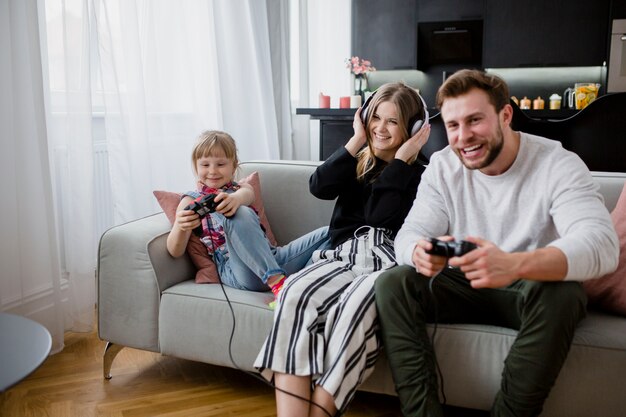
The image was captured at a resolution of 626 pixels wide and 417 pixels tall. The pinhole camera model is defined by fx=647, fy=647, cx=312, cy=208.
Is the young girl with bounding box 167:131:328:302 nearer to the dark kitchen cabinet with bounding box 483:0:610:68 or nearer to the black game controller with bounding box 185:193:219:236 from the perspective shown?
the black game controller with bounding box 185:193:219:236

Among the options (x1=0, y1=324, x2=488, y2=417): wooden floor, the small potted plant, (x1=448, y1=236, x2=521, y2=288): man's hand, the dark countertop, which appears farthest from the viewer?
the small potted plant

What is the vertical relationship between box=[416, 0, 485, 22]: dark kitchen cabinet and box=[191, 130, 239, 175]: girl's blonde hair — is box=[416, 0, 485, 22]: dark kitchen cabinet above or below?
above

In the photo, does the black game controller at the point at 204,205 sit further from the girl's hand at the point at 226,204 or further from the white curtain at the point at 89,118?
the white curtain at the point at 89,118

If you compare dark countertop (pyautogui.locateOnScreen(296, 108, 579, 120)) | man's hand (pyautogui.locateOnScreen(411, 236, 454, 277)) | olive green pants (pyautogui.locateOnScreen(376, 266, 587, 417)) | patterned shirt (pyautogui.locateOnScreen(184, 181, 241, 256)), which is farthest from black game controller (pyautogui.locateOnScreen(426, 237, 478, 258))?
dark countertop (pyautogui.locateOnScreen(296, 108, 579, 120))

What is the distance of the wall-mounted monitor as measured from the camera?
4.89m

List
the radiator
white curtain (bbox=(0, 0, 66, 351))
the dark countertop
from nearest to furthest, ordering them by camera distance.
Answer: white curtain (bbox=(0, 0, 66, 351))
the radiator
the dark countertop

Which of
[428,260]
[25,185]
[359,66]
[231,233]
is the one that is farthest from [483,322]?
[359,66]

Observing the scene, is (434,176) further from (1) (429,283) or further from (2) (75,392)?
(2) (75,392)

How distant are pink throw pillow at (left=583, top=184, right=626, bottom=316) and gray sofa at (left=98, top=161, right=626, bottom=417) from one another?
1.5 inches

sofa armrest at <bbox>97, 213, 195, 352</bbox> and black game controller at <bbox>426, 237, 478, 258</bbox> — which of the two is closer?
black game controller at <bbox>426, 237, 478, 258</bbox>

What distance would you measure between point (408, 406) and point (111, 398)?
98 cm

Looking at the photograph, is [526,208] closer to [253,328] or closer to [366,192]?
[366,192]

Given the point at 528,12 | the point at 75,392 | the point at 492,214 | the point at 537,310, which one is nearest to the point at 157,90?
the point at 75,392

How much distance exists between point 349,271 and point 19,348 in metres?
0.96
